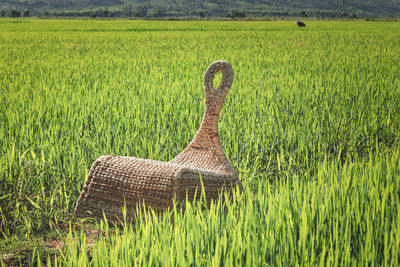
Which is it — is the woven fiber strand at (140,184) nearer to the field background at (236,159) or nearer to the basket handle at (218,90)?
the field background at (236,159)

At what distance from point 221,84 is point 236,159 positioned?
2.18ft

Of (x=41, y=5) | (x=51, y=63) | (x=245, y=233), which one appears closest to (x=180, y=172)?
(x=245, y=233)

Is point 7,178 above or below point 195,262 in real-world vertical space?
below

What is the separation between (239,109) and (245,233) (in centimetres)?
266

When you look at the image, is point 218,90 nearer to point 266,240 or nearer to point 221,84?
point 221,84

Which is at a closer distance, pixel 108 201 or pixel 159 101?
pixel 108 201

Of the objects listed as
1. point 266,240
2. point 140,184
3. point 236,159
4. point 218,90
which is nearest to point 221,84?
point 218,90

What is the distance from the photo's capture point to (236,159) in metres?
2.99

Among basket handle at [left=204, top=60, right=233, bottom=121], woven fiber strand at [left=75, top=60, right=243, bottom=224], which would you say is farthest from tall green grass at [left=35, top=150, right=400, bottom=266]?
basket handle at [left=204, top=60, right=233, bottom=121]

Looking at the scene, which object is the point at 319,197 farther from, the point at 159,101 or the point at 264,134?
the point at 159,101

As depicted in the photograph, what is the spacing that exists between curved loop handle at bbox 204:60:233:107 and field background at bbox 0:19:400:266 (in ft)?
1.66

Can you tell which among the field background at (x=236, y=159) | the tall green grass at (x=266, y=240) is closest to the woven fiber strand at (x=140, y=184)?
the field background at (x=236, y=159)

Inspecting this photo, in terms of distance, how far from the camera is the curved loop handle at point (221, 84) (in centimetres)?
252

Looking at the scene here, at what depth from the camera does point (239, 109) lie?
160 inches
